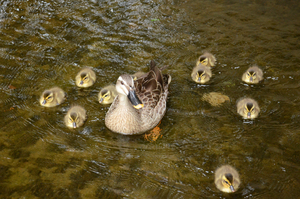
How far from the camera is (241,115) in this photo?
4602mm

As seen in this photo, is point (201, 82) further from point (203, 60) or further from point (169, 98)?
point (169, 98)

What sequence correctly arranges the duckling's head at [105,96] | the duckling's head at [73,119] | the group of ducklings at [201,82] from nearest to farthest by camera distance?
1. the group of ducklings at [201,82]
2. the duckling's head at [73,119]
3. the duckling's head at [105,96]

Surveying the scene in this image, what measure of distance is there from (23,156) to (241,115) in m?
3.25

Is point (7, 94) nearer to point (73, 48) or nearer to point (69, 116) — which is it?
point (69, 116)

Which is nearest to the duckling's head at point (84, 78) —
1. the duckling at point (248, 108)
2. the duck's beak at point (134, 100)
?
the duck's beak at point (134, 100)

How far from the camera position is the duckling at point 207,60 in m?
5.47

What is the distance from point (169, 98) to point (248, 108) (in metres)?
1.34

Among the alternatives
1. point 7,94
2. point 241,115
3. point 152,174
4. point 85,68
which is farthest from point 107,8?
point 152,174

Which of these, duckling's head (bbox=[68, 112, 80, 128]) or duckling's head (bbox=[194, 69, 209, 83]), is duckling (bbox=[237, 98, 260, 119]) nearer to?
duckling's head (bbox=[194, 69, 209, 83])

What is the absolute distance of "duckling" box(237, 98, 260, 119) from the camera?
447cm

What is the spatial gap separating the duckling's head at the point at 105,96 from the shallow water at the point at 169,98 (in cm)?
12

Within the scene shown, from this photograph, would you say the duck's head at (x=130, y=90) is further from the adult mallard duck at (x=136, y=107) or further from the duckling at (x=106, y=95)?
the duckling at (x=106, y=95)

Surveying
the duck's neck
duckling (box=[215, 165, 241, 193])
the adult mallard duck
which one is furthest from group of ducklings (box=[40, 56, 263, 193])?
the duck's neck

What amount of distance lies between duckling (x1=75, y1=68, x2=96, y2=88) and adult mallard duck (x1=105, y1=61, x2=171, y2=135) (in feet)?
2.48
